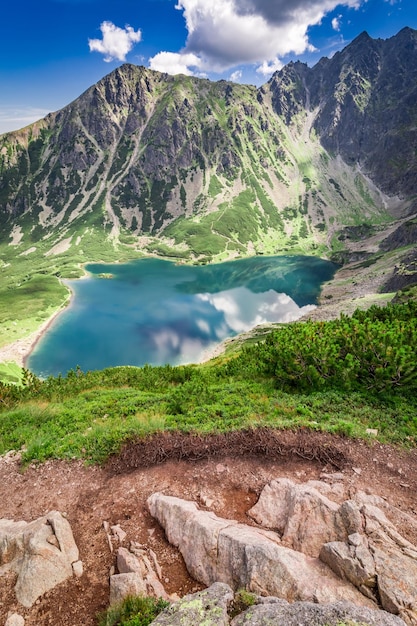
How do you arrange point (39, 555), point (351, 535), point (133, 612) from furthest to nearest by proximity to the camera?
point (39, 555), point (351, 535), point (133, 612)

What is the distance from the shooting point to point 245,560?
30.2ft

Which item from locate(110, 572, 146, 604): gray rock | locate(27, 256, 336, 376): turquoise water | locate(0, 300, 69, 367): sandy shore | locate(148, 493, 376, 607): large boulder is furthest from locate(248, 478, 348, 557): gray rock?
locate(0, 300, 69, 367): sandy shore

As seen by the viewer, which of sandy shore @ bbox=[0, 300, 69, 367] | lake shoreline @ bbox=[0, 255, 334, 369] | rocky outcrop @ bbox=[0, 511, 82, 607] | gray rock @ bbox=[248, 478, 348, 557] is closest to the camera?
rocky outcrop @ bbox=[0, 511, 82, 607]

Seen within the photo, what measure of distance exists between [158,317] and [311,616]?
427 ft

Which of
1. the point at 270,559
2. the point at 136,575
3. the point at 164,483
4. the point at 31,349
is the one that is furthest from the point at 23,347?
the point at 270,559

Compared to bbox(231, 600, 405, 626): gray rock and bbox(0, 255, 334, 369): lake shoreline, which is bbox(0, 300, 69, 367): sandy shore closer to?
bbox(0, 255, 334, 369): lake shoreline

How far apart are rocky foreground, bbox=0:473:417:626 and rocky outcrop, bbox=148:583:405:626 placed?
24mm

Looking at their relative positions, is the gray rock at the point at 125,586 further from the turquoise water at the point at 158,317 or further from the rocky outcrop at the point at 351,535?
the turquoise water at the point at 158,317

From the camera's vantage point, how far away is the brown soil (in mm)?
9719

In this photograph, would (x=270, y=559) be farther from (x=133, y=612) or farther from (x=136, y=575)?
(x=136, y=575)

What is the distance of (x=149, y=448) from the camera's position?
15.4 meters

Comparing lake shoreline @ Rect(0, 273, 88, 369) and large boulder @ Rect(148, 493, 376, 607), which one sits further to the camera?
lake shoreline @ Rect(0, 273, 88, 369)

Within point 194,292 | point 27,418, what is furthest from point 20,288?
point 27,418

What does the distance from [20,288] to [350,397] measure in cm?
20030
